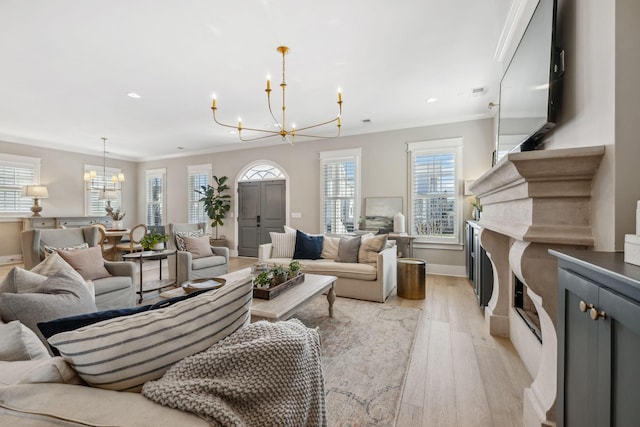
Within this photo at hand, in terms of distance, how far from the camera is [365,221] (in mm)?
5387

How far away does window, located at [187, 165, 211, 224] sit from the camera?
7.36 metres

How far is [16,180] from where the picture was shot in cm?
606

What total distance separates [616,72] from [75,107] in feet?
20.0

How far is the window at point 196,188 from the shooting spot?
290 inches

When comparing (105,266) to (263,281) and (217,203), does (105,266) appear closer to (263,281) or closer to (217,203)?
(263,281)

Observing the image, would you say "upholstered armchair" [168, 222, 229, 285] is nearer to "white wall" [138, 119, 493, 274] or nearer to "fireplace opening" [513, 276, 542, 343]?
"white wall" [138, 119, 493, 274]

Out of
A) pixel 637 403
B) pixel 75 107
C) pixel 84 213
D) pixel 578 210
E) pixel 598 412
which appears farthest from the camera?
pixel 84 213

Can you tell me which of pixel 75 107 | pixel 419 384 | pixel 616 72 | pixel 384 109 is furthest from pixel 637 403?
pixel 75 107

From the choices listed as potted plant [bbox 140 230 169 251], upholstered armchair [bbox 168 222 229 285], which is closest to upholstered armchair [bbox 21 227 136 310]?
potted plant [bbox 140 230 169 251]

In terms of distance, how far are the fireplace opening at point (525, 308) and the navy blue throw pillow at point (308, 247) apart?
2.45m

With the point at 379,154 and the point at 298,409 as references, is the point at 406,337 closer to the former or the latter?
the point at 298,409

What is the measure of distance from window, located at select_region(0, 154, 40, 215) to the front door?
4607mm

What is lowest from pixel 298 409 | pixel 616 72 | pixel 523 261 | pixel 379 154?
pixel 298 409

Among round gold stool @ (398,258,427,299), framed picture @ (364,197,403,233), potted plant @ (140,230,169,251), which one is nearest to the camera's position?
round gold stool @ (398,258,427,299)
